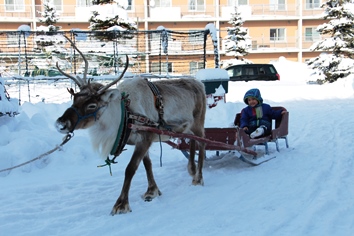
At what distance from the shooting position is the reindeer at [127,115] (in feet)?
14.8

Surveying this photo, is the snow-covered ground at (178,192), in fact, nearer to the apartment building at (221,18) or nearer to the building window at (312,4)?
the apartment building at (221,18)

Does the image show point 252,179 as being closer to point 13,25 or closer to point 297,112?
point 297,112

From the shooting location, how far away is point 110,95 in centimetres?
465

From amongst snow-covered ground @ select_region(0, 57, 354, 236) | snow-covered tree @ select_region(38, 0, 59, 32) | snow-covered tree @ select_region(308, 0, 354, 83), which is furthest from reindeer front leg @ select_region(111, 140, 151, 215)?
snow-covered tree @ select_region(38, 0, 59, 32)

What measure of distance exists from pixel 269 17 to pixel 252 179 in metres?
37.0

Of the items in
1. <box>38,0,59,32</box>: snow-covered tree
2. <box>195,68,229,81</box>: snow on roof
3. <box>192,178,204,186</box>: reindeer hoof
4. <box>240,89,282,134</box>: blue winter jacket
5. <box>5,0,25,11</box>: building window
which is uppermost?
<box>5,0,25,11</box>: building window

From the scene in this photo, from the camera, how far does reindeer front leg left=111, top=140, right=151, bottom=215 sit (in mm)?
4695

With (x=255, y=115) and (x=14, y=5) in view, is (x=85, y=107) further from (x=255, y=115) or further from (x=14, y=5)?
(x=14, y=5)

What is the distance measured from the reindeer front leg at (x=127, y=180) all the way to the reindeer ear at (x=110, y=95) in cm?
70

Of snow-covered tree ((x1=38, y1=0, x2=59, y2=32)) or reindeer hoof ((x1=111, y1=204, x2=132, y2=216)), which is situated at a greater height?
snow-covered tree ((x1=38, y1=0, x2=59, y2=32))

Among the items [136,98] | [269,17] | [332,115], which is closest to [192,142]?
[136,98]

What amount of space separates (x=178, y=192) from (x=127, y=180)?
3.37 ft

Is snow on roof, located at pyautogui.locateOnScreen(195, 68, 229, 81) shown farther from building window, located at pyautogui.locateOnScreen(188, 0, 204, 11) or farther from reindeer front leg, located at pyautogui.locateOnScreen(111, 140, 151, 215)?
building window, located at pyautogui.locateOnScreen(188, 0, 204, 11)

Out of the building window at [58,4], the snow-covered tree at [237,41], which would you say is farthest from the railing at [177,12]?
the snow-covered tree at [237,41]
